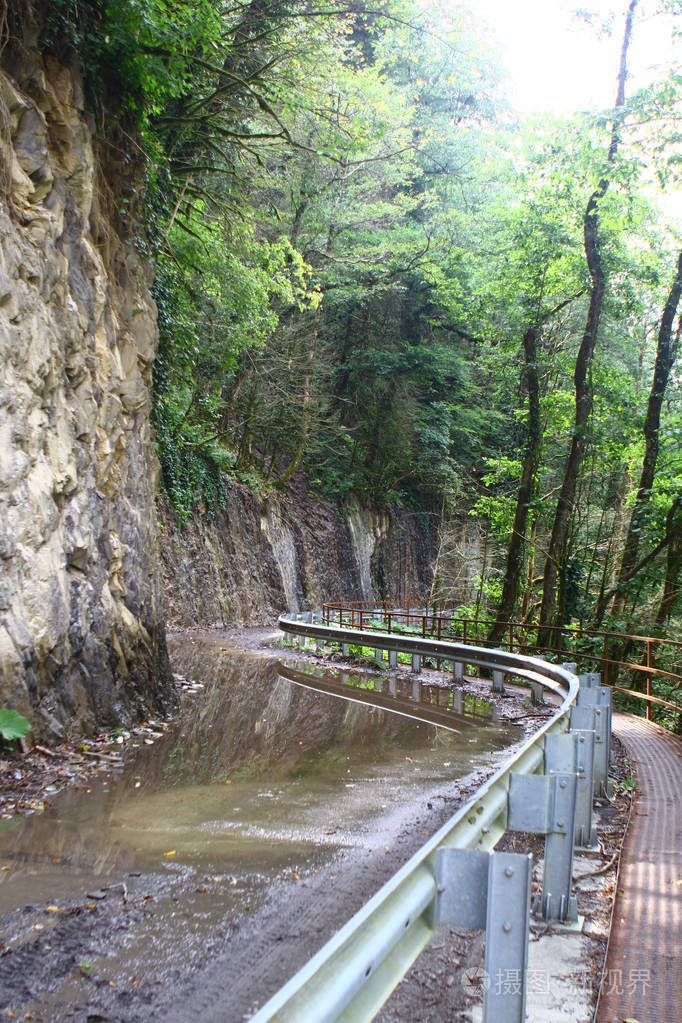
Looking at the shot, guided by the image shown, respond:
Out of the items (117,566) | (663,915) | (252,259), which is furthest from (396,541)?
(663,915)

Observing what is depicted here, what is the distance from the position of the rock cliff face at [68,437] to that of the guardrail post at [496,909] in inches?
267

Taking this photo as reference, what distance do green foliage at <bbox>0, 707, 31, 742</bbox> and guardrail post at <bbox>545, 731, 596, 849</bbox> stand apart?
5433mm

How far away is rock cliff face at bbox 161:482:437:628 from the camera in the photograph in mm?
28234

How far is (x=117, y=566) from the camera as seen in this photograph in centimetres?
1118

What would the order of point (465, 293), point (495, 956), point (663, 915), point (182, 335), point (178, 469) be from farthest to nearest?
1. point (465, 293)
2. point (178, 469)
3. point (182, 335)
4. point (663, 915)
5. point (495, 956)

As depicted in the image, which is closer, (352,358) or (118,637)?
(118,637)

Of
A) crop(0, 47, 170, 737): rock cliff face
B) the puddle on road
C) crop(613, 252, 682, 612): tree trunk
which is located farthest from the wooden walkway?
crop(613, 252, 682, 612): tree trunk

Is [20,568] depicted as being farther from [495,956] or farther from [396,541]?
[396,541]

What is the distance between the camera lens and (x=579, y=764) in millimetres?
5180

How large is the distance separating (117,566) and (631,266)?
15.2 metres

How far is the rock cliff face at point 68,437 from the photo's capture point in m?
8.84

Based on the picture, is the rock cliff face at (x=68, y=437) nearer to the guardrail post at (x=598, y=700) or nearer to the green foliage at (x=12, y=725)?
the green foliage at (x=12, y=725)

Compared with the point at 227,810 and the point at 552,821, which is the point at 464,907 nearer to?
the point at 552,821

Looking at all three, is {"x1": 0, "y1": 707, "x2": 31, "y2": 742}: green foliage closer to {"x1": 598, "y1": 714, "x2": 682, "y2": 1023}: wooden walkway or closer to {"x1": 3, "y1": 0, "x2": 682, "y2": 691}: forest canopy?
{"x1": 598, "y1": 714, "x2": 682, "y2": 1023}: wooden walkway
